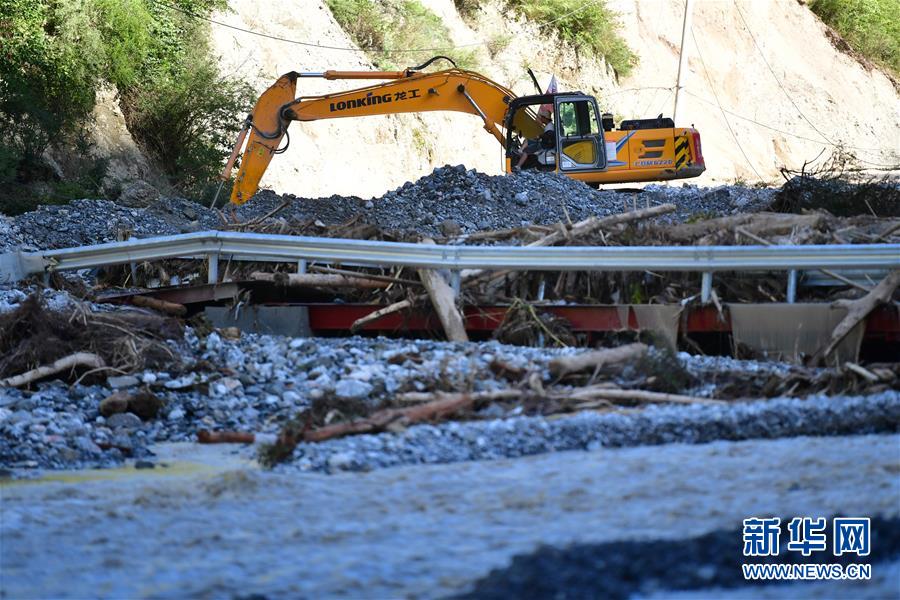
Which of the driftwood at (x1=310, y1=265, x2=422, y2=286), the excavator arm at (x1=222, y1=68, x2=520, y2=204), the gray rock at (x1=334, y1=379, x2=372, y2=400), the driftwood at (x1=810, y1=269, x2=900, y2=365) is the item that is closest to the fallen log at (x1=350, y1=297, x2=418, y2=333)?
the driftwood at (x1=310, y1=265, x2=422, y2=286)

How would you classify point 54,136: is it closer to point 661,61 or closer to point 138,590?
point 138,590

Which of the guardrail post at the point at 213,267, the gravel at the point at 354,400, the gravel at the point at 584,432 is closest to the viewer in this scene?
the gravel at the point at 584,432

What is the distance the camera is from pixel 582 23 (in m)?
43.3

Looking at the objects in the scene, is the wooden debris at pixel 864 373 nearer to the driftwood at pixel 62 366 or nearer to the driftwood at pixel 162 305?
the driftwood at pixel 62 366

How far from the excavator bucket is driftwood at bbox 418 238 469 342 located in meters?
9.92

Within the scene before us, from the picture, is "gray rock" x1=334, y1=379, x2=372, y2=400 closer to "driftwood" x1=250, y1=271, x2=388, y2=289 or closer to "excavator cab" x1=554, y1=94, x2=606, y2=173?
"driftwood" x1=250, y1=271, x2=388, y2=289

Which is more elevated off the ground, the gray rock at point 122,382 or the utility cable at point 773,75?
the utility cable at point 773,75

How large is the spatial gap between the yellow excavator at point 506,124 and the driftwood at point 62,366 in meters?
10.5

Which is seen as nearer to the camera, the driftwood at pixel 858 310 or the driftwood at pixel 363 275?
the driftwood at pixel 858 310

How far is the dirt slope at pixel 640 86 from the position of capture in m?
32.8

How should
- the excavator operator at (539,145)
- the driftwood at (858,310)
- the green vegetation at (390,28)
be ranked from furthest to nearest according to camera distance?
the green vegetation at (390,28), the excavator operator at (539,145), the driftwood at (858,310)

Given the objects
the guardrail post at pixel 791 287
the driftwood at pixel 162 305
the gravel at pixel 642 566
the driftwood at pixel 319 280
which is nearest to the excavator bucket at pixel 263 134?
the driftwood at pixel 162 305

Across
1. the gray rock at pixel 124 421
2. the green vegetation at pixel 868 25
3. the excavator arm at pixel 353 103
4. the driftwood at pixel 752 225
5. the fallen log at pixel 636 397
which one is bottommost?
the gray rock at pixel 124 421

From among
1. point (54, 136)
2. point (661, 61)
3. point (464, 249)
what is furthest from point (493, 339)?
point (661, 61)
